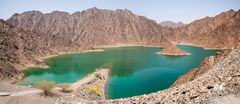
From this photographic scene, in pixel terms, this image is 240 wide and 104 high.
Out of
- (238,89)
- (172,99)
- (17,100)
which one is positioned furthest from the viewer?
(17,100)

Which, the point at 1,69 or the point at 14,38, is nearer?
the point at 1,69

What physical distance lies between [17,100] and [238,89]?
28.7 meters

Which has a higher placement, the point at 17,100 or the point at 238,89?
the point at 238,89

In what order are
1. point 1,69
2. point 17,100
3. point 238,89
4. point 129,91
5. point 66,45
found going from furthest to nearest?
point 66,45 → point 1,69 → point 129,91 → point 17,100 → point 238,89

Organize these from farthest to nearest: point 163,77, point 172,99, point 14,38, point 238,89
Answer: point 14,38, point 163,77, point 172,99, point 238,89

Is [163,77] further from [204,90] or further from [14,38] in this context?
[14,38]

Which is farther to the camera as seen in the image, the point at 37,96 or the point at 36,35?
the point at 36,35

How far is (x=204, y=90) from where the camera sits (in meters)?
19.1

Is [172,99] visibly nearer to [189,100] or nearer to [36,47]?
[189,100]

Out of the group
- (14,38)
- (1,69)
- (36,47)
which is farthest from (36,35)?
(1,69)

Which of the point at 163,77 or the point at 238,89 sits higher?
the point at 238,89

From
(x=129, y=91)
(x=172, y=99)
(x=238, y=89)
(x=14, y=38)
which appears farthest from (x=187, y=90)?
(x=14, y=38)

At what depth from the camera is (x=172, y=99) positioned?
65.6 ft

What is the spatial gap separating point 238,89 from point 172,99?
4.19 m
